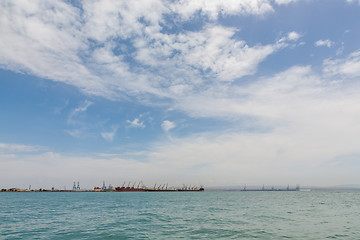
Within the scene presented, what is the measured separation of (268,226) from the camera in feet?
113

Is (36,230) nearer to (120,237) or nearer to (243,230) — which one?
(120,237)

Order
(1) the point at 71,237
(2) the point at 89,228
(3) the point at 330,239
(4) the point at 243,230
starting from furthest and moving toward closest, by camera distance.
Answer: (2) the point at 89,228 → (4) the point at 243,230 → (1) the point at 71,237 → (3) the point at 330,239

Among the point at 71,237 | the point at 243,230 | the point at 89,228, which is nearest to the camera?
the point at 71,237

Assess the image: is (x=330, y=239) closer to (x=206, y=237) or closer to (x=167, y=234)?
(x=206, y=237)

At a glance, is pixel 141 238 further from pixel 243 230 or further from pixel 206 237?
pixel 243 230

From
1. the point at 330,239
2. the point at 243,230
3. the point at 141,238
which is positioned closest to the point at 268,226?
the point at 243,230

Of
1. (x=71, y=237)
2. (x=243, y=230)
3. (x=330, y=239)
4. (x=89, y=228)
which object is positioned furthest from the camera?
(x=89, y=228)

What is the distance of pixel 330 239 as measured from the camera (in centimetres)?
2662

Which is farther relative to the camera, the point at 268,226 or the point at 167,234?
the point at 268,226

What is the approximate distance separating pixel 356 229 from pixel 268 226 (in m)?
11.5

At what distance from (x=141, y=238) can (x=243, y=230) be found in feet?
45.4

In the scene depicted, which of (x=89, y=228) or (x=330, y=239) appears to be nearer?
(x=330, y=239)

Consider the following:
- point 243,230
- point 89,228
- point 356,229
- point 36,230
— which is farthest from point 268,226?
point 36,230

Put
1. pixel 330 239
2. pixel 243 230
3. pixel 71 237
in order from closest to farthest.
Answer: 1. pixel 330 239
2. pixel 71 237
3. pixel 243 230
